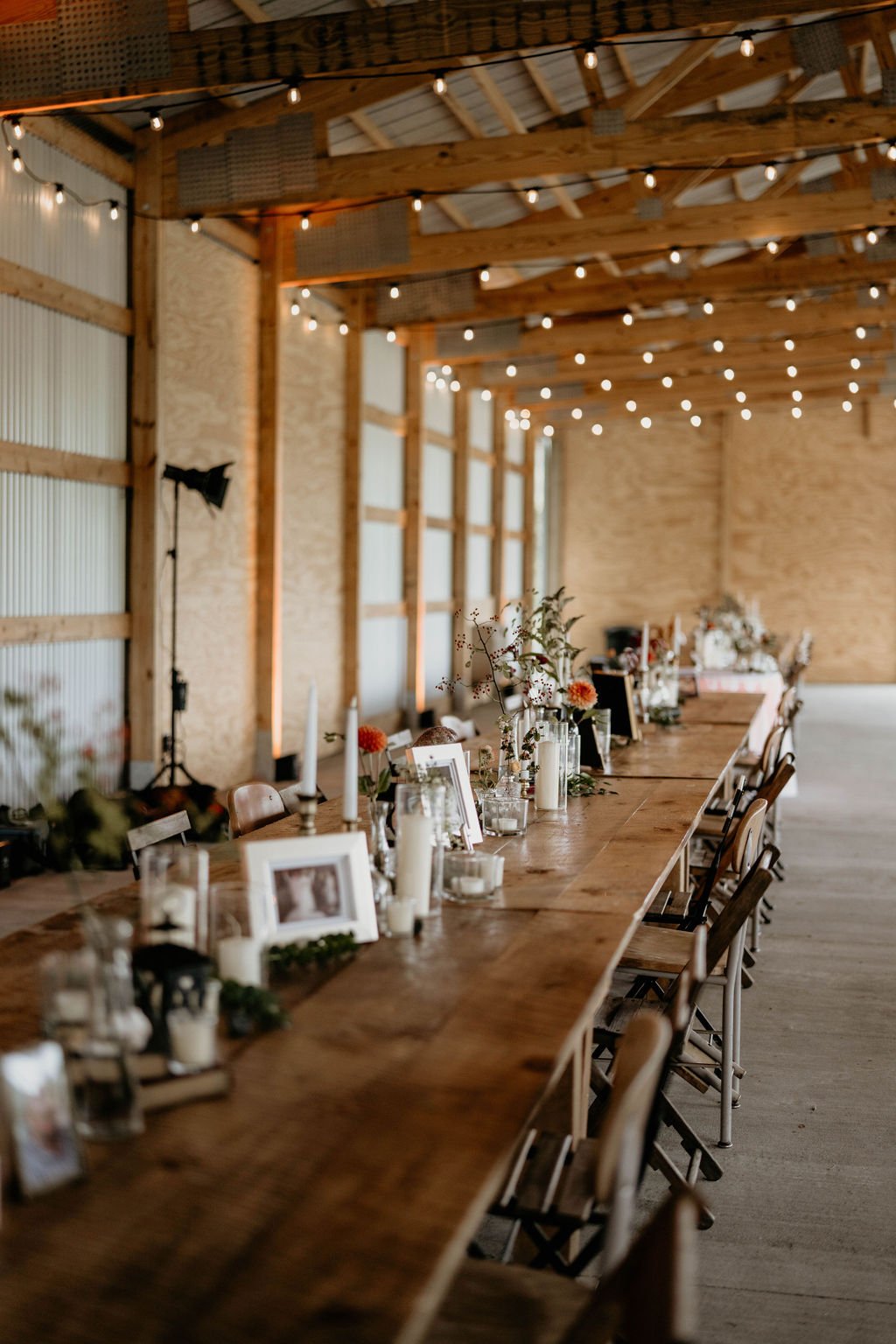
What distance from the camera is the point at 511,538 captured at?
57.0ft

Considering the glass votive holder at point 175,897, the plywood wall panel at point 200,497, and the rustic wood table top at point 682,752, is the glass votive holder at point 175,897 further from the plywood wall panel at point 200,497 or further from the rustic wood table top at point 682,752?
the plywood wall panel at point 200,497

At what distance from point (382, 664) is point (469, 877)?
936 centimetres

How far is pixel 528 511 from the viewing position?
17.9 metres

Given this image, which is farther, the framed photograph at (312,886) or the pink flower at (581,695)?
the pink flower at (581,695)

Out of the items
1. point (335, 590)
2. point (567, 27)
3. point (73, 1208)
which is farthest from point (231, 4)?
point (73, 1208)

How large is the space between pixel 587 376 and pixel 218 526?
24.8 ft

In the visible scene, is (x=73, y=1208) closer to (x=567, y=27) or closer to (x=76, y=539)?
(x=567, y=27)

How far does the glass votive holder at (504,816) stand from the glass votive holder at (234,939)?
142cm

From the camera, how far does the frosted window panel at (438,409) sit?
13.3m

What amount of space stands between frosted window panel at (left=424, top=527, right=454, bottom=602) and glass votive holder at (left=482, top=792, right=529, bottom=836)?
9677 millimetres

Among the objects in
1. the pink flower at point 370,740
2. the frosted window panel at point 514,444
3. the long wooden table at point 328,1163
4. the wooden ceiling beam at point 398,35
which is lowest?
the long wooden table at point 328,1163

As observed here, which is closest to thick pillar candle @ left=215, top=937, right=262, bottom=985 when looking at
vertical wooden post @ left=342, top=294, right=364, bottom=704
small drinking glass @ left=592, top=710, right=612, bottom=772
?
small drinking glass @ left=592, top=710, right=612, bottom=772

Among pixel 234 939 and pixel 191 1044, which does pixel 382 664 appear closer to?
pixel 234 939

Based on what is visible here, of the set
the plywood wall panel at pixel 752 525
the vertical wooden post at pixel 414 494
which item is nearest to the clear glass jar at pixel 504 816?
the vertical wooden post at pixel 414 494
